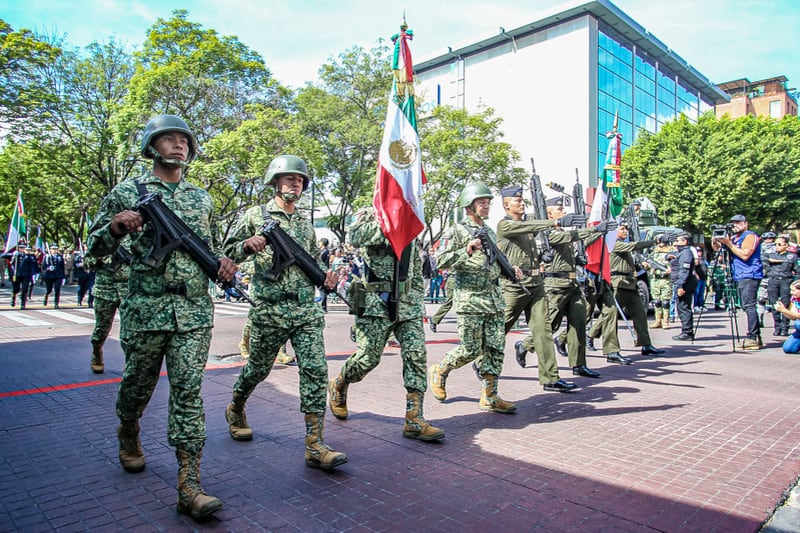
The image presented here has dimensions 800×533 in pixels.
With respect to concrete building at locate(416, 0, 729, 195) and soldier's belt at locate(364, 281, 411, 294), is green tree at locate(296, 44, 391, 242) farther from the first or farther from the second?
soldier's belt at locate(364, 281, 411, 294)

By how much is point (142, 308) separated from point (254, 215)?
1.21m

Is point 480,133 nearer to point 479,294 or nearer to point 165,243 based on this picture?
point 479,294

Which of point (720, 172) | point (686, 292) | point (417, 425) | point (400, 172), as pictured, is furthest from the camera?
point (720, 172)

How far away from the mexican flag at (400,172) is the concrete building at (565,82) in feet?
109

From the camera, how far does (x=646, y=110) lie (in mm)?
48281

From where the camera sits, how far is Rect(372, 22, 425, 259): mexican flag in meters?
4.84

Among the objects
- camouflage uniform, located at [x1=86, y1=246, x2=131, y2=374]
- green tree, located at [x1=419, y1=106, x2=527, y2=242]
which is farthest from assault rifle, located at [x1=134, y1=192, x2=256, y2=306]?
green tree, located at [x1=419, y1=106, x2=527, y2=242]

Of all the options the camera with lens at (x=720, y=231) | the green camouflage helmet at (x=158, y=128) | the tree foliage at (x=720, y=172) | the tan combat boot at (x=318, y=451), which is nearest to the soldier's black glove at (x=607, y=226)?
the camera with lens at (x=720, y=231)

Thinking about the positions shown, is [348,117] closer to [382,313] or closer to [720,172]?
[720,172]

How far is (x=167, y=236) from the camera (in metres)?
3.34

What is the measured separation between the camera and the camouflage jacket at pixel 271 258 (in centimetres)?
411

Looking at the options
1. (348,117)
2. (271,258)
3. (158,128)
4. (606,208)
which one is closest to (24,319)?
(271,258)

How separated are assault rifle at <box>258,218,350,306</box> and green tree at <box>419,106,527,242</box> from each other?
87.1 feet

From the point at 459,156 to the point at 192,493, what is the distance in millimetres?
29089
